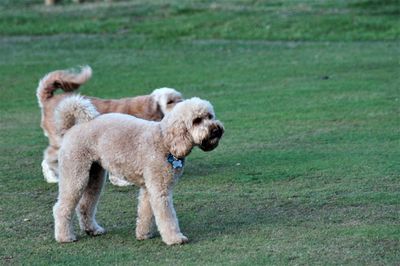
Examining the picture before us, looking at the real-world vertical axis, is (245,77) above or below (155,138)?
below

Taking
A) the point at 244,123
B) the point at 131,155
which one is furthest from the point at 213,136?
the point at 244,123

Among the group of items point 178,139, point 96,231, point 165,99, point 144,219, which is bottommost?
point 96,231

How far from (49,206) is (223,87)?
7670mm

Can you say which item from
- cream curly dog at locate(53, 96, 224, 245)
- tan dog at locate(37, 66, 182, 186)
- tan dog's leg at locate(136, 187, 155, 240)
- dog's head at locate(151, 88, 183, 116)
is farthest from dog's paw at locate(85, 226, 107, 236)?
dog's head at locate(151, 88, 183, 116)

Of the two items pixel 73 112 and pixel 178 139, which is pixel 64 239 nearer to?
pixel 73 112

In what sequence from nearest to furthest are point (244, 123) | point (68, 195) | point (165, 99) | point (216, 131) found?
point (216, 131), point (68, 195), point (165, 99), point (244, 123)

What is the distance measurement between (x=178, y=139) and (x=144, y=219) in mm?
736

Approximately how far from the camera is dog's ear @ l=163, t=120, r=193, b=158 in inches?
277

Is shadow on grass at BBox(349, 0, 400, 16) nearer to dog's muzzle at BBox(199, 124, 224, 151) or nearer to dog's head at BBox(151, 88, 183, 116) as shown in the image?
dog's head at BBox(151, 88, 183, 116)

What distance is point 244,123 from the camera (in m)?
12.6

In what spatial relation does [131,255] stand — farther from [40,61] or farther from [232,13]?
[232,13]

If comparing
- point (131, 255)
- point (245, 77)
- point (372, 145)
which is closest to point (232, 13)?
point (245, 77)

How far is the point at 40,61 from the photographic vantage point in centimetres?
1947

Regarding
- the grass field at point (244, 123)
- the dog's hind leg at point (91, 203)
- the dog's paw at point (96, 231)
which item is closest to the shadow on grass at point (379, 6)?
the grass field at point (244, 123)
